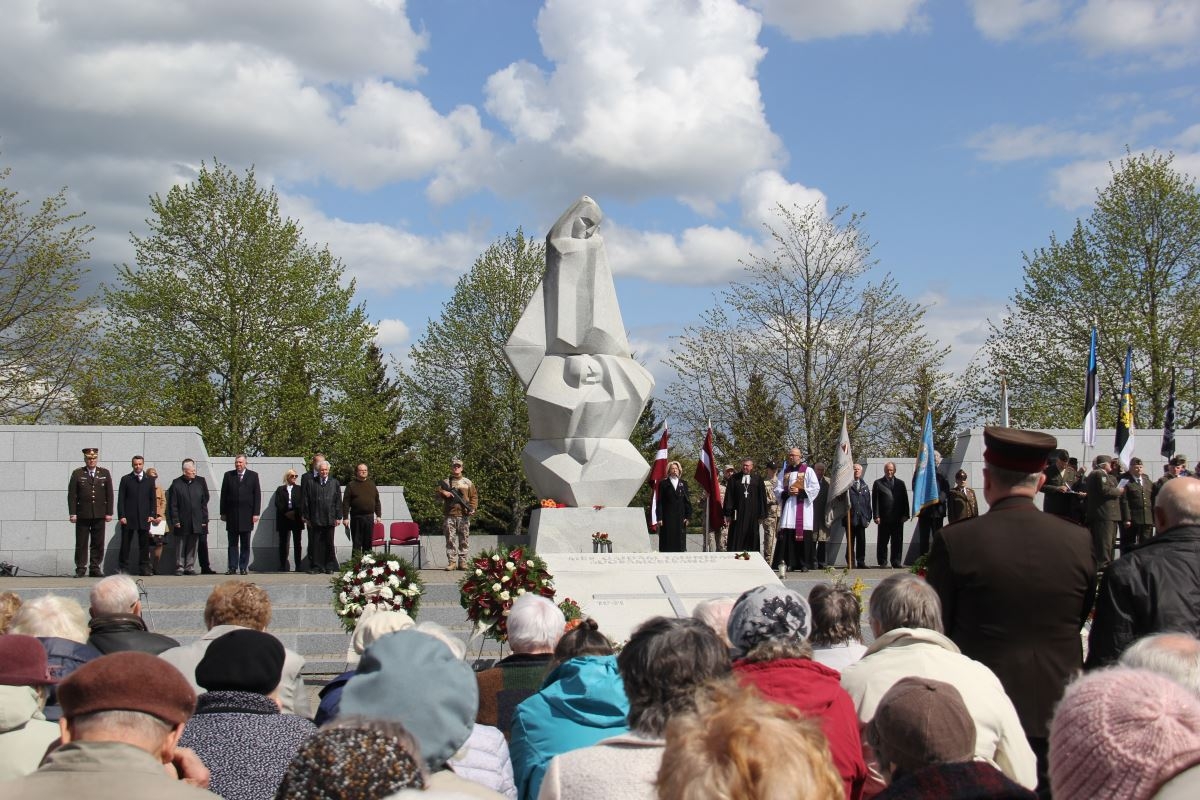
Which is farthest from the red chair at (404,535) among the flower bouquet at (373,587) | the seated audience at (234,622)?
the seated audience at (234,622)

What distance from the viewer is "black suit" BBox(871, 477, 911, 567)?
61.8ft

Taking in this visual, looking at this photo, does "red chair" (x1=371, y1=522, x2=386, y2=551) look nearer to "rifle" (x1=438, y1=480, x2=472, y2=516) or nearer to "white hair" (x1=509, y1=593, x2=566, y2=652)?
"rifle" (x1=438, y1=480, x2=472, y2=516)

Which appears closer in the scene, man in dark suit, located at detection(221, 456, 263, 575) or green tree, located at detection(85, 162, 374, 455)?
man in dark suit, located at detection(221, 456, 263, 575)

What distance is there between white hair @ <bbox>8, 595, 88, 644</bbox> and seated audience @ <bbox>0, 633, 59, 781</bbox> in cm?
105

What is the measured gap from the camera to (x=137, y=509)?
1612 centimetres

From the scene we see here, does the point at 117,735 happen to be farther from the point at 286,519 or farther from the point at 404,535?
the point at 404,535

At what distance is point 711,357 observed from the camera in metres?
34.7

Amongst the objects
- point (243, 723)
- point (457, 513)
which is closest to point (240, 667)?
point (243, 723)

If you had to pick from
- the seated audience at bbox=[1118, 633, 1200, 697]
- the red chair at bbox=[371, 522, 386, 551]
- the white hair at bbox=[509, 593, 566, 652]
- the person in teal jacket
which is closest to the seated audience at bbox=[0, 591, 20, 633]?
the white hair at bbox=[509, 593, 566, 652]

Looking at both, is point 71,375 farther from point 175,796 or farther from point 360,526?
point 175,796

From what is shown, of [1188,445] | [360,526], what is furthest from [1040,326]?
[360,526]

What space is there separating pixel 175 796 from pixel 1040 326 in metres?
36.9

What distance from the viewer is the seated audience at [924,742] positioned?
2.38 meters

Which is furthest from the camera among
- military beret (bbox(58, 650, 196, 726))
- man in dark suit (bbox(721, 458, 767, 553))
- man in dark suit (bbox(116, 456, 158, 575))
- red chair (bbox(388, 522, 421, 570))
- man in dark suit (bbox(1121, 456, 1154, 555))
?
man in dark suit (bbox(721, 458, 767, 553))
